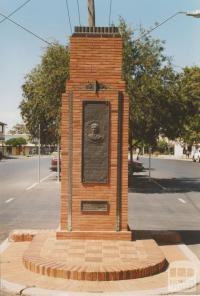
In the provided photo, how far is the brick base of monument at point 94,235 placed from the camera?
11.1m

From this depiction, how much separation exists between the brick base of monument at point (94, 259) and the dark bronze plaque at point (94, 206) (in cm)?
68

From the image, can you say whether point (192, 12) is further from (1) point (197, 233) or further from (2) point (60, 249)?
(2) point (60, 249)

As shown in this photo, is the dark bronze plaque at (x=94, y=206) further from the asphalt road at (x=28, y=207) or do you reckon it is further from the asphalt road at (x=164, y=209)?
the asphalt road at (x=164, y=209)

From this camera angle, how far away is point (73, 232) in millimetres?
11156

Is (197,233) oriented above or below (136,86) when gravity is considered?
below

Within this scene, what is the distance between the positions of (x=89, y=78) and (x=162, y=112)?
1742 cm

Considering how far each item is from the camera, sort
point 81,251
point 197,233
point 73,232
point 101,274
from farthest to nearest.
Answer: point 197,233 < point 73,232 < point 81,251 < point 101,274

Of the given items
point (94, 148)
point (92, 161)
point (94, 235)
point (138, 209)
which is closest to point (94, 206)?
point (94, 235)

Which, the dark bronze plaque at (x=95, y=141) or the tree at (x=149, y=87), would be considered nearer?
the dark bronze plaque at (x=95, y=141)

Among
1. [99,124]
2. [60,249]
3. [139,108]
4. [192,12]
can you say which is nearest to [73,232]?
[60,249]

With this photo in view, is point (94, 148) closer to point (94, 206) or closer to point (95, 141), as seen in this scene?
point (95, 141)

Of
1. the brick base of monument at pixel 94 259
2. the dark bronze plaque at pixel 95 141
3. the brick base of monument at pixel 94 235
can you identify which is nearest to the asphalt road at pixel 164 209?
the brick base of monument at pixel 94 235

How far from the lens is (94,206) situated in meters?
11.3

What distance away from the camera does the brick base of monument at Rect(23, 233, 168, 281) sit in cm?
868
